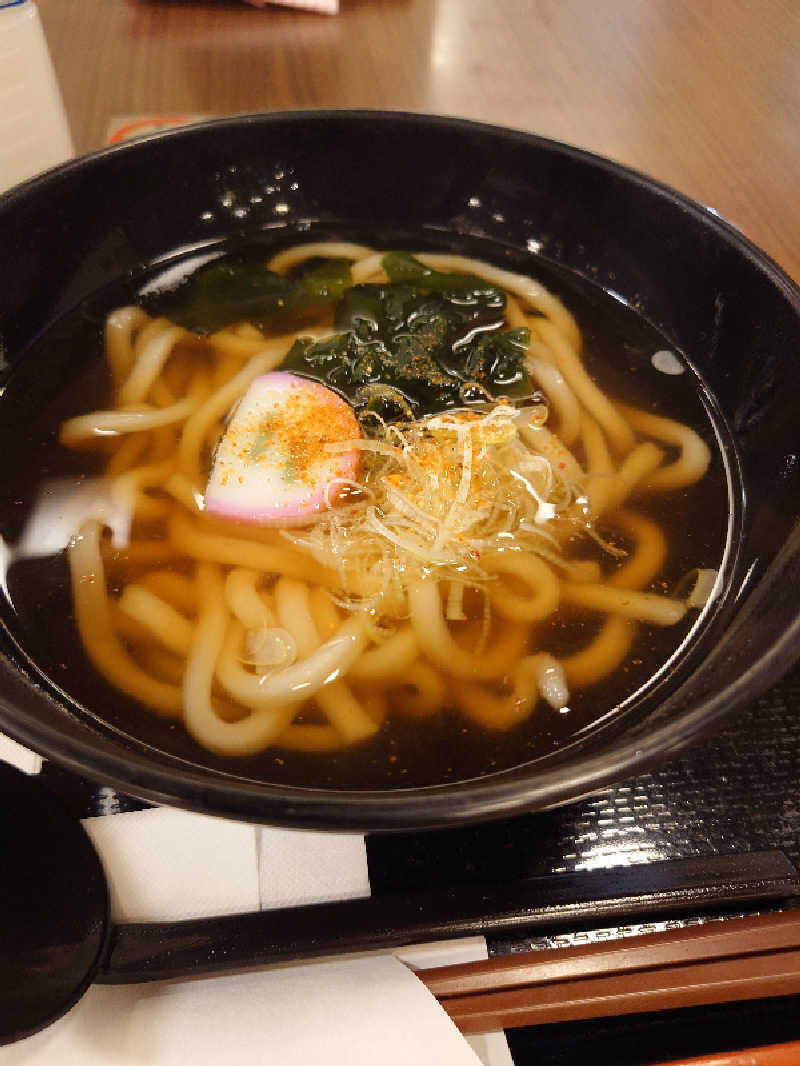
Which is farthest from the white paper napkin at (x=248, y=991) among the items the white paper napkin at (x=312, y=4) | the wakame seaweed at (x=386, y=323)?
the white paper napkin at (x=312, y=4)

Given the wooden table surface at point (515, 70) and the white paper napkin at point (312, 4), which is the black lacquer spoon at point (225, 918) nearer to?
the wooden table surface at point (515, 70)

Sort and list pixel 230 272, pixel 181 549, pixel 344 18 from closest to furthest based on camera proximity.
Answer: pixel 181 549 < pixel 230 272 < pixel 344 18

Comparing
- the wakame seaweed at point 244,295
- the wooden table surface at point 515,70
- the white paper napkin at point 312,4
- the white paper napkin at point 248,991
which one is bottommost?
the white paper napkin at point 248,991

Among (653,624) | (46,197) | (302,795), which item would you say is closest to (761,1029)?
(653,624)

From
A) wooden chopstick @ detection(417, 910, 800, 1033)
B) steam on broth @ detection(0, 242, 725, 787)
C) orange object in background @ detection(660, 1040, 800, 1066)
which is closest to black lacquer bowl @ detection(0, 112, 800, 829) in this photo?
steam on broth @ detection(0, 242, 725, 787)

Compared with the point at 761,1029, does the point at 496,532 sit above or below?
above

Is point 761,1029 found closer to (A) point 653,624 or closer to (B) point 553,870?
(B) point 553,870
